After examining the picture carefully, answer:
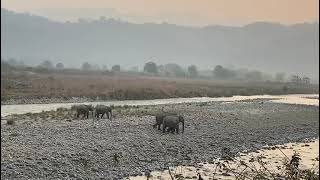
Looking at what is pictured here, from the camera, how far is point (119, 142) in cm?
2684

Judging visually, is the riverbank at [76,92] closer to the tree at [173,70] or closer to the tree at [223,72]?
the tree at [223,72]

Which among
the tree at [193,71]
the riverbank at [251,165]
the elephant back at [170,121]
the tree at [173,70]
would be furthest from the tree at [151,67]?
the elephant back at [170,121]

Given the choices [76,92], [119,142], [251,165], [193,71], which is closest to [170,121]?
[119,142]

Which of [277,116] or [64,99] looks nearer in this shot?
[277,116]

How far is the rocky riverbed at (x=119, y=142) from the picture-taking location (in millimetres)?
20516

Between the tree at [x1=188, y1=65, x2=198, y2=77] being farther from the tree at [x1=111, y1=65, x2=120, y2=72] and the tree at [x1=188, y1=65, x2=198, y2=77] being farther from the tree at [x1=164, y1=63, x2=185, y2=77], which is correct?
the tree at [x1=111, y1=65, x2=120, y2=72]

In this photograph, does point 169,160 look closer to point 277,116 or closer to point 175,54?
point 277,116

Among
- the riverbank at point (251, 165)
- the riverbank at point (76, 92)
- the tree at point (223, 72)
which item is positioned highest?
the tree at point (223, 72)

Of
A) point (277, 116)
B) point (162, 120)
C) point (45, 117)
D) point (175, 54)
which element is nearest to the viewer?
point (162, 120)

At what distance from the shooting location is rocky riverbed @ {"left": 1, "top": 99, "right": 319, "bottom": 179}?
808 inches

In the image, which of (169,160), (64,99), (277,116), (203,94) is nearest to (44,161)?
(169,160)

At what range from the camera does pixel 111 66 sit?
18200 cm

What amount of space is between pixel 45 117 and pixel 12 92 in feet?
110

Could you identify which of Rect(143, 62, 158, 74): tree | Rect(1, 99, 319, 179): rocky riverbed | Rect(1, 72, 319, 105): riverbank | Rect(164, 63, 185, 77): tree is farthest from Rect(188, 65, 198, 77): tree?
Rect(1, 99, 319, 179): rocky riverbed
